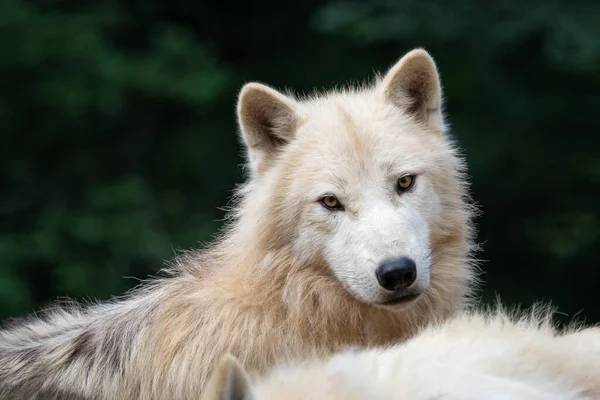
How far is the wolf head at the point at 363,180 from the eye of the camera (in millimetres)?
4531

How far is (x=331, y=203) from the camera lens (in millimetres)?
4734

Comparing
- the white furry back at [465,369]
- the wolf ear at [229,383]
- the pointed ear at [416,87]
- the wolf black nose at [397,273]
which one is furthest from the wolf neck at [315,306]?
the wolf ear at [229,383]

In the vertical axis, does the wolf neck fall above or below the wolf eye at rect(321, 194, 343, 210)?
below

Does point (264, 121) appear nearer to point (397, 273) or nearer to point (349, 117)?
point (349, 117)

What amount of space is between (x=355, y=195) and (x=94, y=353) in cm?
135

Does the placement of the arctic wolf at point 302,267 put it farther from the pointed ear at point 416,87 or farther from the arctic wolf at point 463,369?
the arctic wolf at point 463,369

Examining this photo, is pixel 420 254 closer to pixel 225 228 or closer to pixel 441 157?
pixel 441 157

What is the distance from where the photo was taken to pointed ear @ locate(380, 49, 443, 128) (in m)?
5.17

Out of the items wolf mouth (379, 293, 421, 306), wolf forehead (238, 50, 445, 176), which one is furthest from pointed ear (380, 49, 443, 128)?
wolf mouth (379, 293, 421, 306)

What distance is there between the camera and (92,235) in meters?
12.0

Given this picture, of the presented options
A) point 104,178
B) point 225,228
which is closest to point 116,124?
point 104,178

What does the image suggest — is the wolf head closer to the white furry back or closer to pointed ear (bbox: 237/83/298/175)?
pointed ear (bbox: 237/83/298/175)

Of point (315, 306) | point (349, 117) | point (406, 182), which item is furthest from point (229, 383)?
point (349, 117)

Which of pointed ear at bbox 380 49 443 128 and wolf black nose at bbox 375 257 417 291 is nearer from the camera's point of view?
wolf black nose at bbox 375 257 417 291
